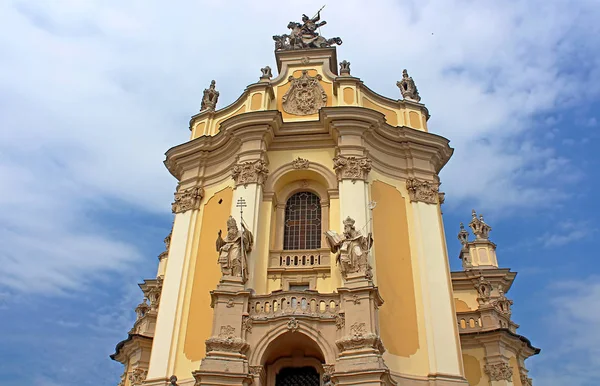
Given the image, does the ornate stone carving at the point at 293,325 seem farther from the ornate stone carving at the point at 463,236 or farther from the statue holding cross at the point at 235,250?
the ornate stone carving at the point at 463,236

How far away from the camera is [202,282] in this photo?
1830cm

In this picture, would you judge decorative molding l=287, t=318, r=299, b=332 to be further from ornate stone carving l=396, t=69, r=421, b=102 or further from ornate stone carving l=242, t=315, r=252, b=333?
ornate stone carving l=396, t=69, r=421, b=102

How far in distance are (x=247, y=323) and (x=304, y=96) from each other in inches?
371

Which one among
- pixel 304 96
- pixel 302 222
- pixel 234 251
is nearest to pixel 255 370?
pixel 234 251

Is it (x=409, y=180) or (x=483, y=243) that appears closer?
(x=409, y=180)

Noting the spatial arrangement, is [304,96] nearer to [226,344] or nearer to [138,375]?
[226,344]

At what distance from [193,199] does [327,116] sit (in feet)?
18.3

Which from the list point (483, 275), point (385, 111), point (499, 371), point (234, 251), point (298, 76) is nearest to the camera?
point (234, 251)

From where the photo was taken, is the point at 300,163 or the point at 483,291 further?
the point at 483,291

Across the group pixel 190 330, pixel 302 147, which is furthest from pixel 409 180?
pixel 190 330

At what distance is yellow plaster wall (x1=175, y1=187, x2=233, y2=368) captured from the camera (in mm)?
17086

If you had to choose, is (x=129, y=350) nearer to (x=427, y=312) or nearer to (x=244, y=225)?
(x=244, y=225)

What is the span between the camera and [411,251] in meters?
18.4

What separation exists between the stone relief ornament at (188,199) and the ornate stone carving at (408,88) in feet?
29.3
